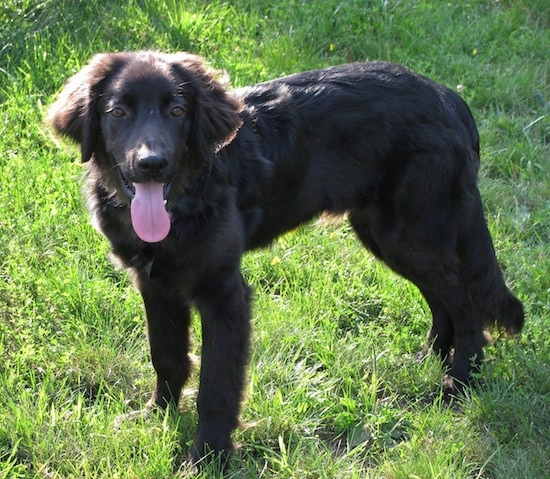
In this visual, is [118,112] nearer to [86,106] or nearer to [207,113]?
[86,106]

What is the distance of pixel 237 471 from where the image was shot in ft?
11.5

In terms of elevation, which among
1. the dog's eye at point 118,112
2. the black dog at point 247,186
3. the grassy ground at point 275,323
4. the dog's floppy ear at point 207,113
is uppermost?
the dog's eye at point 118,112

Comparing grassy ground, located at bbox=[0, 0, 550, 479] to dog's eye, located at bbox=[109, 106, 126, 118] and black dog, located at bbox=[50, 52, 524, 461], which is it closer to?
black dog, located at bbox=[50, 52, 524, 461]

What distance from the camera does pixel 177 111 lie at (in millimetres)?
3441

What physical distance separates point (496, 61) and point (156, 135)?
4.57m

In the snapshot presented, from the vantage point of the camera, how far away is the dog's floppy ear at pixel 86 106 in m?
3.46

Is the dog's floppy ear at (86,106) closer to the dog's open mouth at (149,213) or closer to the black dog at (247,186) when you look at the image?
the black dog at (247,186)

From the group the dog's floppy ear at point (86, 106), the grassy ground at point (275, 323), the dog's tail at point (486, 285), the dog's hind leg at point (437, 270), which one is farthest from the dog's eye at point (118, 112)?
the dog's tail at point (486, 285)

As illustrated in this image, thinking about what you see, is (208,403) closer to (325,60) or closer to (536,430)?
(536,430)

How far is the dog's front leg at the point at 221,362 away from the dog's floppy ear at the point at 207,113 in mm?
550

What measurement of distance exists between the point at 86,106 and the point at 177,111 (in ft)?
1.22

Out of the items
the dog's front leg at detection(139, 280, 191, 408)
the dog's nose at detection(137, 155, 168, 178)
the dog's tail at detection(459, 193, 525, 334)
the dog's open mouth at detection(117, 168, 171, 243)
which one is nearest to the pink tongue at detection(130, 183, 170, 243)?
the dog's open mouth at detection(117, 168, 171, 243)

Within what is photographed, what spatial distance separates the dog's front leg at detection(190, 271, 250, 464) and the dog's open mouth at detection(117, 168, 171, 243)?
0.35 meters

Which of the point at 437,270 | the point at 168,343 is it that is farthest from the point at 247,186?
the point at 437,270
